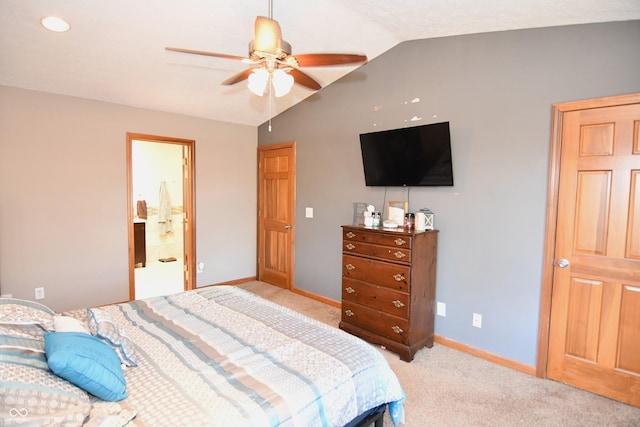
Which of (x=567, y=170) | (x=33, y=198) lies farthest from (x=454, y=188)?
(x=33, y=198)

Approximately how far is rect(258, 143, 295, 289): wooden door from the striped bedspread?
252cm

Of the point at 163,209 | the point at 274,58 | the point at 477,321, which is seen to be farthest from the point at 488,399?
the point at 163,209

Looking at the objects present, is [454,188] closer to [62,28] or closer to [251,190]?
[251,190]

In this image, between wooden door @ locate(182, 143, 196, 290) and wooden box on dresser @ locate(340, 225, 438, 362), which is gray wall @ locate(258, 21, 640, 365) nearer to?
wooden box on dresser @ locate(340, 225, 438, 362)

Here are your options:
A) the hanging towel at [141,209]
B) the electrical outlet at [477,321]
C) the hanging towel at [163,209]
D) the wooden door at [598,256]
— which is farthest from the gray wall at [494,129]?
the hanging towel at [141,209]

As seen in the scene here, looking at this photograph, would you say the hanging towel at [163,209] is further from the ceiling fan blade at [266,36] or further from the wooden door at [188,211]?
the ceiling fan blade at [266,36]

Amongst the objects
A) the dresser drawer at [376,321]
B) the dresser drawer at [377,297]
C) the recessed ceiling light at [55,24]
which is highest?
the recessed ceiling light at [55,24]

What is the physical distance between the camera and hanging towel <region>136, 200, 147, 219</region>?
6.55 metres

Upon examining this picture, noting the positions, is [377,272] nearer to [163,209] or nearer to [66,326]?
[66,326]

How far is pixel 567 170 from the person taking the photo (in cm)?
246

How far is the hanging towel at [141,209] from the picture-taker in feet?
21.5

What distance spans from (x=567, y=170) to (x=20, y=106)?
16.3ft

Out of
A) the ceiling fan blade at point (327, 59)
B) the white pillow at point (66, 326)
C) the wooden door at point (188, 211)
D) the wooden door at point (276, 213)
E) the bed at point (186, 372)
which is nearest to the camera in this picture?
the bed at point (186, 372)

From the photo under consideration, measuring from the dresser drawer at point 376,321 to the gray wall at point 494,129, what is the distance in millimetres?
545
